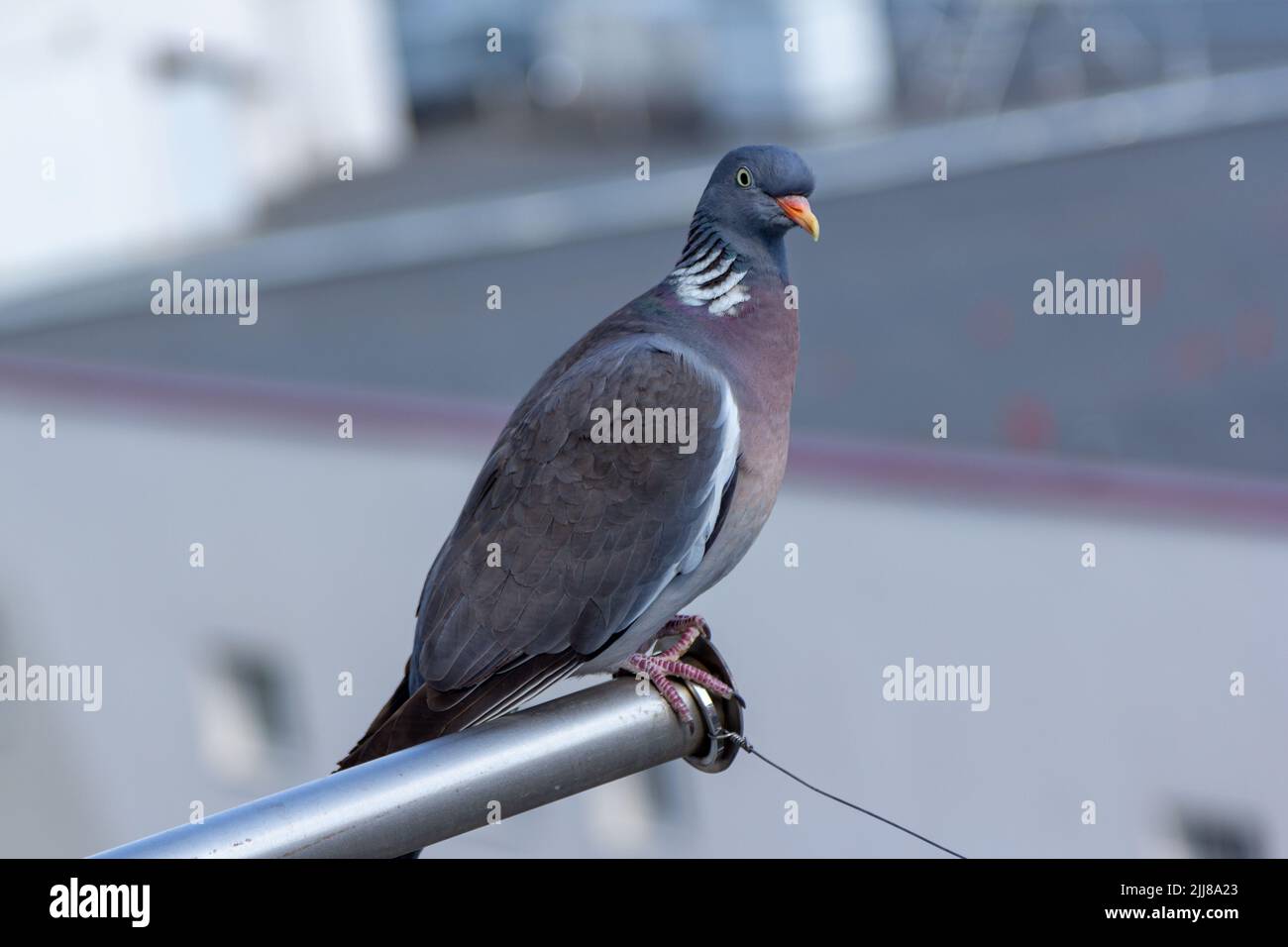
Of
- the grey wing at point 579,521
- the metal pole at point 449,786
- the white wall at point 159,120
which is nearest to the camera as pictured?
the metal pole at point 449,786

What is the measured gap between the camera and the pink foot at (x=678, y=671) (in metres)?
2.59

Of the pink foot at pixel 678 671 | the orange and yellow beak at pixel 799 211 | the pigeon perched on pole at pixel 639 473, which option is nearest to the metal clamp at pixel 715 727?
the pink foot at pixel 678 671

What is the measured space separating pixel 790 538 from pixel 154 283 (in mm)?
7760

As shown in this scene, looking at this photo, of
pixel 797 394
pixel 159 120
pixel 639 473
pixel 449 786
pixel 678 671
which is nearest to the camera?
pixel 449 786

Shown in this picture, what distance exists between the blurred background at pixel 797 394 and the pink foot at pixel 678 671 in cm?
377

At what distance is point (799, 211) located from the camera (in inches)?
124

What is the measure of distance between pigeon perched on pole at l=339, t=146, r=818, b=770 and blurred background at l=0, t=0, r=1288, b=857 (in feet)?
12.3

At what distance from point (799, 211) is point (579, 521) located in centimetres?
76

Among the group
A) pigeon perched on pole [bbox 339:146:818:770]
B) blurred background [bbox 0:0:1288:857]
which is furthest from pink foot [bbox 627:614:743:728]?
blurred background [bbox 0:0:1288:857]

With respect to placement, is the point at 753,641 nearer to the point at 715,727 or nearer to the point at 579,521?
the point at 579,521

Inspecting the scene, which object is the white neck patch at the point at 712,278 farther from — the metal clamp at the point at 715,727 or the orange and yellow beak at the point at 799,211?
the metal clamp at the point at 715,727

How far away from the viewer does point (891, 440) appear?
7629mm

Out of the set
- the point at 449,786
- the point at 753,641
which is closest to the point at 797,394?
the point at 753,641
